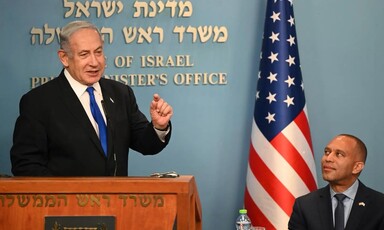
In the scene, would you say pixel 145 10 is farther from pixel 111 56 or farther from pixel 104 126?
pixel 104 126

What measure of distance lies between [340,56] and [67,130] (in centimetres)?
273

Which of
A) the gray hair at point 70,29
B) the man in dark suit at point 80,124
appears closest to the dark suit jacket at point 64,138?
the man in dark suit at point 80,124

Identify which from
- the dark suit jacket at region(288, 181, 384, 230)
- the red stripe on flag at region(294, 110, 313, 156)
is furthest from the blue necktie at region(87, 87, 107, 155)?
the red stripe on flag at region(294, 110, 313, 156)

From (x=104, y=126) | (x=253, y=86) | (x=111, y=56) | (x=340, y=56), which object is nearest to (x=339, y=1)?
(x=340, y=56)

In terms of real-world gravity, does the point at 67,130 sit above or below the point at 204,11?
below

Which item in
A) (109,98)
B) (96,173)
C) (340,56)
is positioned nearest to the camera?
(96,173)

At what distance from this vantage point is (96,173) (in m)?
3.18

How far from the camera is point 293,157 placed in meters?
4.91

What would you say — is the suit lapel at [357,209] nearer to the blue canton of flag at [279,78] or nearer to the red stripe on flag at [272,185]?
the red stripe on flag at [272,185]

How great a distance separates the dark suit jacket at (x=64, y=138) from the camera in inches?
125

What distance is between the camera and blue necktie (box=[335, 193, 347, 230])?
4.33 metres

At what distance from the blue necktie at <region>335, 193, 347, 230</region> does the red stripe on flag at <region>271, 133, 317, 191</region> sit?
534 mm

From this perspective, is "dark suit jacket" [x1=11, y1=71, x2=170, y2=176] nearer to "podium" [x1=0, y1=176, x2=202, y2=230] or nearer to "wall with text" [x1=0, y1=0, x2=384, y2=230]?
"podium" [x1=0, y1=176, x2=202, y2=230]

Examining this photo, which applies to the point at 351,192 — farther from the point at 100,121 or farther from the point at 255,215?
the point at 100,121
